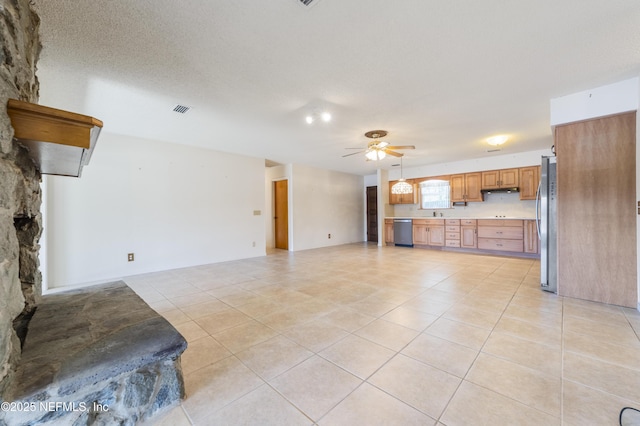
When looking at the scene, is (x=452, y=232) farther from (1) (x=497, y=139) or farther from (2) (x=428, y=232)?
(1) (x=497, y=139)

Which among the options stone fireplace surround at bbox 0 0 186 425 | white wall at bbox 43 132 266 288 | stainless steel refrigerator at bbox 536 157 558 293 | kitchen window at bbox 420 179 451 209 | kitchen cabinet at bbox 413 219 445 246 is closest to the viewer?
stone fireplace surround at bbox 0 0 186 425

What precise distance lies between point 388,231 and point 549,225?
183 inches

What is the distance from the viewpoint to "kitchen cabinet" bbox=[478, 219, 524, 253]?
5.64 metres

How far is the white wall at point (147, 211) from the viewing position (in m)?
3.73

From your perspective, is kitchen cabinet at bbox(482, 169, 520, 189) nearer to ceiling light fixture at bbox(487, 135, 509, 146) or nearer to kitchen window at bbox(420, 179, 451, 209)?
kitchen window at bbox(420, 179, 451, 209)

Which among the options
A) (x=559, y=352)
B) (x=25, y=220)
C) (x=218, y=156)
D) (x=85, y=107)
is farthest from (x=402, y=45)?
(x=218, y=156)

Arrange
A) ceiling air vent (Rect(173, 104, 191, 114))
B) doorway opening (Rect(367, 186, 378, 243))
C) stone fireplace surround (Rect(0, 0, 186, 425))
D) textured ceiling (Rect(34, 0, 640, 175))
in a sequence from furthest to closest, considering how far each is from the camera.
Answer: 1. doorway opening (Rect(367, 186, 378, 243))
2. ceiling air vent (Rect(173, 104, 191, 114))
3. textured ceiling (Rect(34, 0, 640, 175))
4. stone fireplace surround (Rect(0, 0, 186, 425))

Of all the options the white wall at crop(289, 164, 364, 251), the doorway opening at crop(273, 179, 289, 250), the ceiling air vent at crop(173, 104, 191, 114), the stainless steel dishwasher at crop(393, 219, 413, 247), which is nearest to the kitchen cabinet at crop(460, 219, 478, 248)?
the stainless steel dishwasher at crop(393, 219, 413, 247)

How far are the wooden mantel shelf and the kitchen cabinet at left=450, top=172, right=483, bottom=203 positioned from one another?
7.39 metres

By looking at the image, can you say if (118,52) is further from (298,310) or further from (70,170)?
(298,310)

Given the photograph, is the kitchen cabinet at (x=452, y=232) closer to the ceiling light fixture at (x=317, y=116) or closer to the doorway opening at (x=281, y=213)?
the doorway opening at (x=281, y=213)

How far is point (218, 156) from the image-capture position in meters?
5.32

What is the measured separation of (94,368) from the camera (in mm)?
1096

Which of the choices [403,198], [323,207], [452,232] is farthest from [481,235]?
[323,207]
